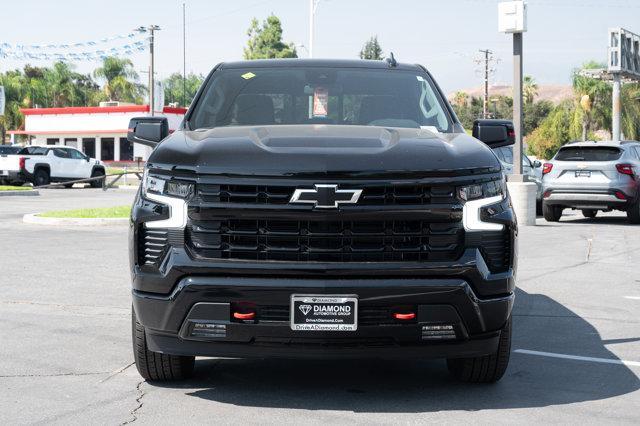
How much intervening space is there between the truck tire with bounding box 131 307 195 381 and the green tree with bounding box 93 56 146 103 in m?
95.5

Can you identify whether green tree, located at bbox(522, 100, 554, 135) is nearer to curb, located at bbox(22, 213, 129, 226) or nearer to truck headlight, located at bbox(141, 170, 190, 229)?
curb, located at bbox(22, 213, 129, 226)

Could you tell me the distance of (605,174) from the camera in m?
20.4

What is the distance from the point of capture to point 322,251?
16.5 ft

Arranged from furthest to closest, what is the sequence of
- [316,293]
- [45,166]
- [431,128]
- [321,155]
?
1. [45,166]
2. [431,128]
3. [321,155]
4. [316,293]

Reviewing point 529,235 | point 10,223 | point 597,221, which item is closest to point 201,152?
point 529,235

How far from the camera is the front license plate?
16.3 feet

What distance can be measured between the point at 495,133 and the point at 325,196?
2196mm

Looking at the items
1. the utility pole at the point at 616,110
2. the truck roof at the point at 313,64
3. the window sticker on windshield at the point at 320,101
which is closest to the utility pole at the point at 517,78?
the truck roof at the point at 313,64

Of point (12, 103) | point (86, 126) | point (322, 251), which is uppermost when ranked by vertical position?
point (12, 103)

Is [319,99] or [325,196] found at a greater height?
[319,99]

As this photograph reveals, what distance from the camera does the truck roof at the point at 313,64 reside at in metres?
7.15

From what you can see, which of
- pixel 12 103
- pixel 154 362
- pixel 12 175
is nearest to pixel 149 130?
pixel 154 362

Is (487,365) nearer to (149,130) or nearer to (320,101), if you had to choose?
(320,101)

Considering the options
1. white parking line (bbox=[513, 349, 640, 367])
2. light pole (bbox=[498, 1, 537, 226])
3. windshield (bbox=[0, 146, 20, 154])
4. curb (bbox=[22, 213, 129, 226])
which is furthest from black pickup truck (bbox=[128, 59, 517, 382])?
windshield (bbox=[0, 146, 20, 154])
